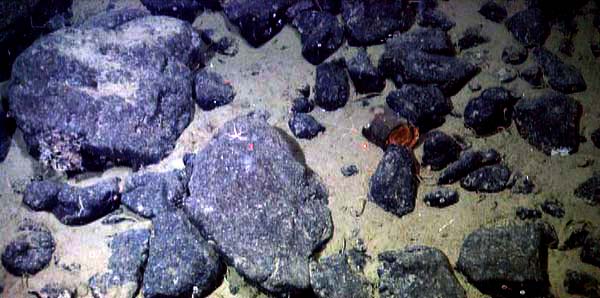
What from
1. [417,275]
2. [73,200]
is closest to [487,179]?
[417,275]

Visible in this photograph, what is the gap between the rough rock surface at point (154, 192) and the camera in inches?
143

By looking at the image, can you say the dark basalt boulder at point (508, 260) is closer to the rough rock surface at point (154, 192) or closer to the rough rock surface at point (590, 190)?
the rough rock surface at point (590, 190)

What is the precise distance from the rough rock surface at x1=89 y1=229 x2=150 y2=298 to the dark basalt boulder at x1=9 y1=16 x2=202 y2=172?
2.50 ft

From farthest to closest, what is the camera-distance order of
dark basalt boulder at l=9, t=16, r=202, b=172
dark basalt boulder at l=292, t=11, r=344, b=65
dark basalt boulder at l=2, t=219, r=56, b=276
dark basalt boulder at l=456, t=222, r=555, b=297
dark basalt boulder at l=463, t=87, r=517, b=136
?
1. dark basalt boulder at l=292, t=11, r=344, b=65
2. dark basalt boulder at l=9, t=16, r=202, b=172
3. dark basalt boulder at l=463, t=87, r=517, b=136
4. dark basalt boulder at l=2, t=219, r=56, b=276
5. dark basalt boulder at l=456, t=222, r=555, b=297

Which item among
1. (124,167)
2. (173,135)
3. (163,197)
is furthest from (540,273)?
(124,167)

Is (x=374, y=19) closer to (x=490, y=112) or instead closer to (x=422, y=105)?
(x=422, y=105)

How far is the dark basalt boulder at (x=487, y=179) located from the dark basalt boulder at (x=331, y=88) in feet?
4.17

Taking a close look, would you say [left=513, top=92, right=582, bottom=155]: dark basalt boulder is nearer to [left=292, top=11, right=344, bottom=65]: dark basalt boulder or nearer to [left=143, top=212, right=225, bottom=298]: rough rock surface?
[left=292, top=11, right=344, bottom=65]: dark basalt boulder

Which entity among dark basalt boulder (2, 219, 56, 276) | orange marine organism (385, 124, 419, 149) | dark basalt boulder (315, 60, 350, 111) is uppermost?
dark basalt boulder (315, 60, 350, 111)

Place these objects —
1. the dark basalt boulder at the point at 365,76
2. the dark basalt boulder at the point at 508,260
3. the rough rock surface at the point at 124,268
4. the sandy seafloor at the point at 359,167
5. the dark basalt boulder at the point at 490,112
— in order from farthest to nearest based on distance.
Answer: the dark basalt boulder at the point at 365,76, the dark basalt boulder at the point at 490,112, the sandy seafloor at the point at 359,167, the rough rock surface at the point at 124,268, the dark basalt boulder at the point at 508,260

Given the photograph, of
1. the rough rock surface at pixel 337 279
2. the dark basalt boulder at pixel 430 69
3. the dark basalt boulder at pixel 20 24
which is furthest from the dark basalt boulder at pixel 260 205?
the dark basalt boulder at pixel 20 24

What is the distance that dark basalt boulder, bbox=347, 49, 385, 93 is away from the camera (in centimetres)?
418

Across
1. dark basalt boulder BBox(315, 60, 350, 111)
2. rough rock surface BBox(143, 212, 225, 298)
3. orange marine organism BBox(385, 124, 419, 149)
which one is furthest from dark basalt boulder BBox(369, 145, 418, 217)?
rough rock surface BBox(143, 212, 225, 298)

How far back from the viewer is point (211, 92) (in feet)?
14.0
